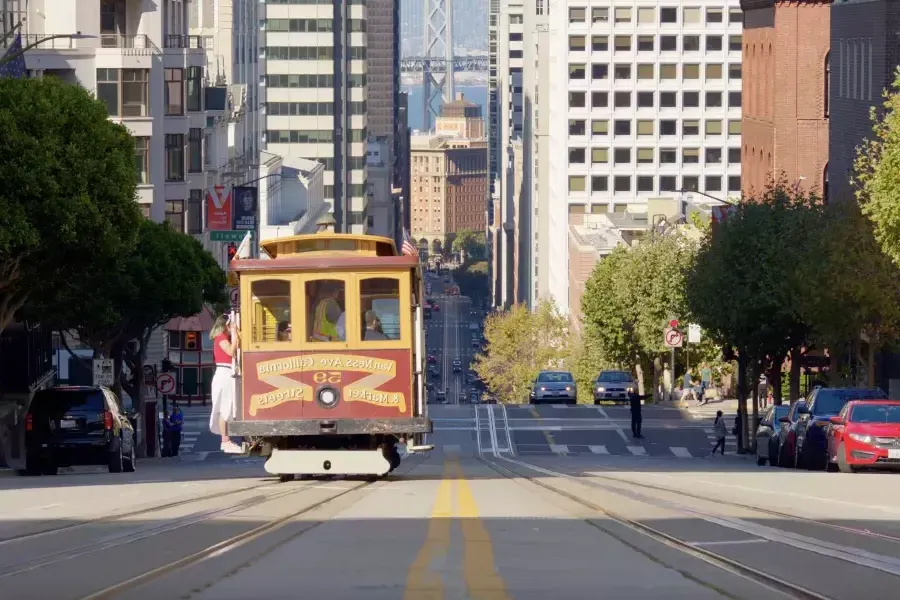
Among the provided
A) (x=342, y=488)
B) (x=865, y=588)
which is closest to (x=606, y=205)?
(x=342, y=488)

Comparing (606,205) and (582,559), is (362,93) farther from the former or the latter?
(582,559)

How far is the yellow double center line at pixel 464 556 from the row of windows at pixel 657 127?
137 metres

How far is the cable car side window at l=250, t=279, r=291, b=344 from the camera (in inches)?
874

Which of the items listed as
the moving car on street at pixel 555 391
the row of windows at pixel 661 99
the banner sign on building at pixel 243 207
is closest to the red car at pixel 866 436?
the banner sign on building at pixel 243 207

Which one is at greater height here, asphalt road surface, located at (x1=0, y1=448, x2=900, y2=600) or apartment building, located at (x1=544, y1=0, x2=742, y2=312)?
apartment building, located at (x1=544, y1=0, x2=742, y2=312)

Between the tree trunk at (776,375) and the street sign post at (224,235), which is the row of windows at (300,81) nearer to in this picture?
the street sign post at (224,235)

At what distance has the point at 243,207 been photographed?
213 feet

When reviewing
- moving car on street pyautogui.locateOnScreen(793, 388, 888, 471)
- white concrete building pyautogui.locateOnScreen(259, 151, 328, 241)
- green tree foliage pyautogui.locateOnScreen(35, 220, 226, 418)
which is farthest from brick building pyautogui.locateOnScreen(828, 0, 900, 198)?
white concrete building pyautogui.locateOnScreen(259, 151, 328, 241)

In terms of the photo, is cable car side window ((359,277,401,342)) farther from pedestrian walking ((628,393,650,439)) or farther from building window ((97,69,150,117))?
building window ((97,69,150,117))

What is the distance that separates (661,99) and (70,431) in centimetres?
12567

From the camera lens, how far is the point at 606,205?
15625 centimetres

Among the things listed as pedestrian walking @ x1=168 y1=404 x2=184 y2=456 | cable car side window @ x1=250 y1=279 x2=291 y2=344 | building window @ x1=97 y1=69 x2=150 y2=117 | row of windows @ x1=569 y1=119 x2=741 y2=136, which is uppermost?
row of windows @ x1=569 y1=119 x2=741 y2=136

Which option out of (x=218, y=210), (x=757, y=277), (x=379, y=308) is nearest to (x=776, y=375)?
(x=757, y=277)

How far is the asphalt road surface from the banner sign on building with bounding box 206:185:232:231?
40.8m
